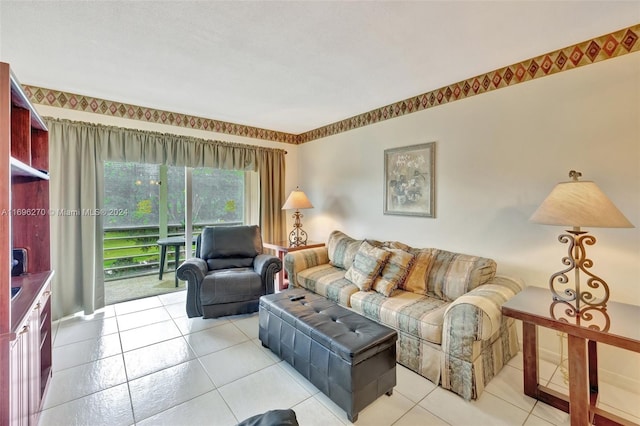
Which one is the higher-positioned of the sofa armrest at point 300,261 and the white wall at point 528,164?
the white wall at point 528,164

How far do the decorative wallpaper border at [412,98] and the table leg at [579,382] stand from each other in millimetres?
1992

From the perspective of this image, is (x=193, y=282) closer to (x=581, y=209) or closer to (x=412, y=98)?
(x=412, y=98)

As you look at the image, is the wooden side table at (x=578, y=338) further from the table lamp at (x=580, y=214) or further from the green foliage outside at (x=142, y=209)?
the green foliage outside at (x=142, y=209)

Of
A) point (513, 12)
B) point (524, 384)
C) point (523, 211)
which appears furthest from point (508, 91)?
point (524, 384)

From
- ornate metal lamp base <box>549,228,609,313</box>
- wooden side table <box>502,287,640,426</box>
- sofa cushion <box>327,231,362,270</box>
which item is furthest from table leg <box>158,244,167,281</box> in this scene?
ornate metal lamp base <box>549,228,609,313</box>

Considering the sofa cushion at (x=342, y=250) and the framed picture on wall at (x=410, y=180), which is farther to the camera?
the sofa cushion at (x=342, y=250)

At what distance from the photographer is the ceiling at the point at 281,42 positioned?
1.71 metres

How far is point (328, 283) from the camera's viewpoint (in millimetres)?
3014

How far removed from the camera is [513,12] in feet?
5.67

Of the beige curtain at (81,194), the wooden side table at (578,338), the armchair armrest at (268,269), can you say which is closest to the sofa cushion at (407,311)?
the wooden side table at (578,338)

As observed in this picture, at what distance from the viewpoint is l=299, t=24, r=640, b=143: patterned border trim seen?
195 cm

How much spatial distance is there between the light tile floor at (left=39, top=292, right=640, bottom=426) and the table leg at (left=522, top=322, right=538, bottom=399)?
0.23 ft

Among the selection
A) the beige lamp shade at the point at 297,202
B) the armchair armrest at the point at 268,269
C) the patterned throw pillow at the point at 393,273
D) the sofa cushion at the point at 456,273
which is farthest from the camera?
the beige lamp shade at the point at 297,202

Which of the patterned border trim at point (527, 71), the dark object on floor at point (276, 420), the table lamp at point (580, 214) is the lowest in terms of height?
the dark object on floor at point (276, 420)
